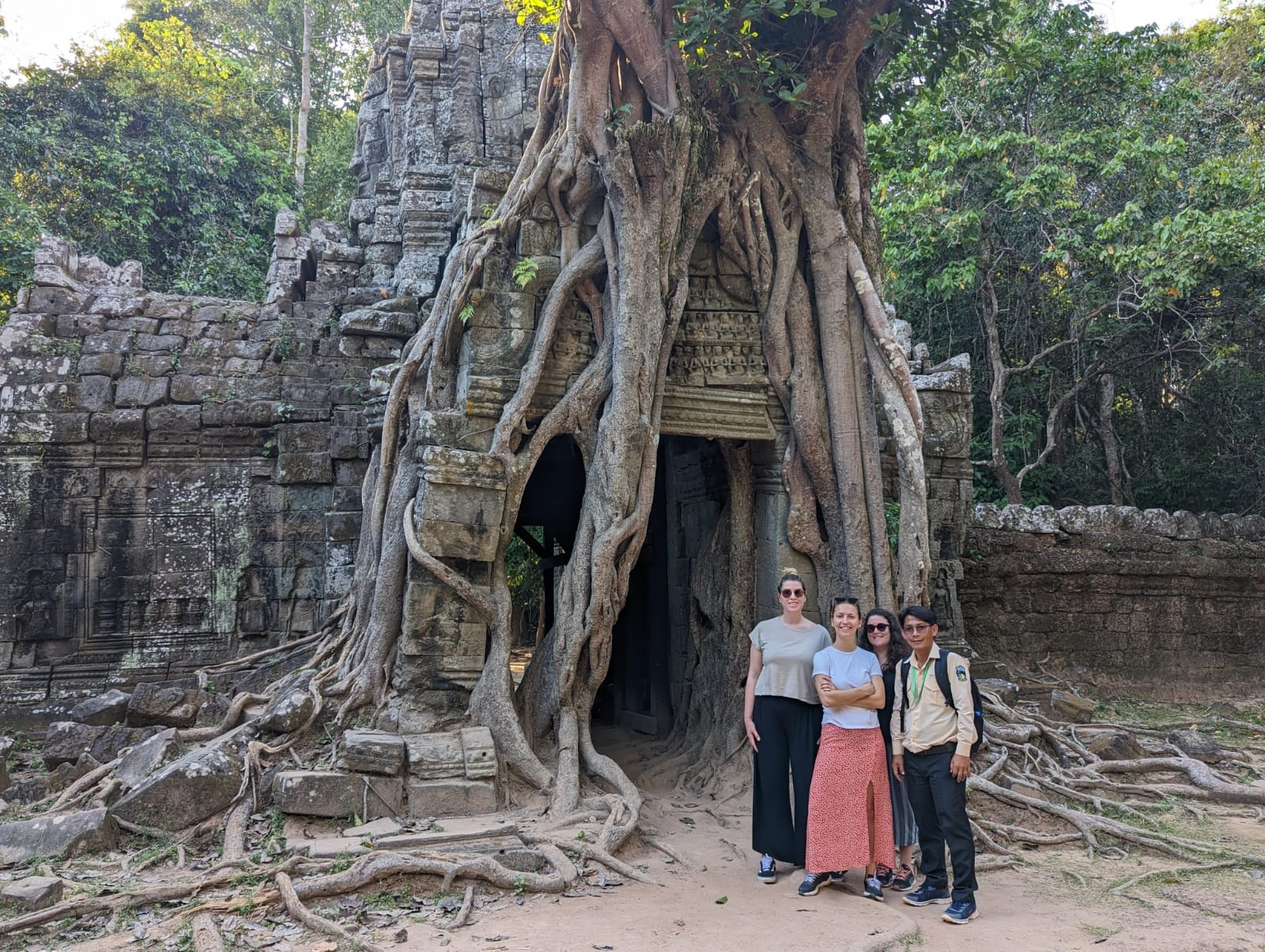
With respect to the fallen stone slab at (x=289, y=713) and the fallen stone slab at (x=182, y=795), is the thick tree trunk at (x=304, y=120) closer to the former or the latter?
the fallen stone slab at (x=289, y=713)

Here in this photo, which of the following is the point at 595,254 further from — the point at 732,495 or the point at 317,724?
the point at 317,724

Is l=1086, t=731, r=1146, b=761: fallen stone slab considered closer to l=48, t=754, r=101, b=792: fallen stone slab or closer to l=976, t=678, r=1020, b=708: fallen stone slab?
l=976, t=678, r=1020, b=708: fallen stone slab

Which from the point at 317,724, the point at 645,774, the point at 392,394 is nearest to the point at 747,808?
the point at 645,774

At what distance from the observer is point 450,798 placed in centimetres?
457

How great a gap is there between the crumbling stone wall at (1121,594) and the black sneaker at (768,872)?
4.46m

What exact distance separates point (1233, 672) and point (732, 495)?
18.8 feet

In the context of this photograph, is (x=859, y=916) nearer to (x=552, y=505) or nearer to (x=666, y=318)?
(x=666, y=318)

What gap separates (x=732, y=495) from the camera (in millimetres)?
6082

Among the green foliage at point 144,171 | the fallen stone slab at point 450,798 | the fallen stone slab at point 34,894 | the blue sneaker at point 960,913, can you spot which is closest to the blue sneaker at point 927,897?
the blue sneaker at point 960,913

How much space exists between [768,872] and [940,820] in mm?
821

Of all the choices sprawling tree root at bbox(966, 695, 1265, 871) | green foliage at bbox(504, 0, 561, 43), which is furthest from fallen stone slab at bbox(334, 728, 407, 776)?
green foliage at bbox(504, 0, 561, 43)

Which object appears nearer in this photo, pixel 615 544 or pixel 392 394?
pixel 615 544

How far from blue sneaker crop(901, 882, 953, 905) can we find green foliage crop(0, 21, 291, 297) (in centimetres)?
1151

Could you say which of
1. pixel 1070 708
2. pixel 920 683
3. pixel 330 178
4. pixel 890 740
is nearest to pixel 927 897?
pixel 890 740
